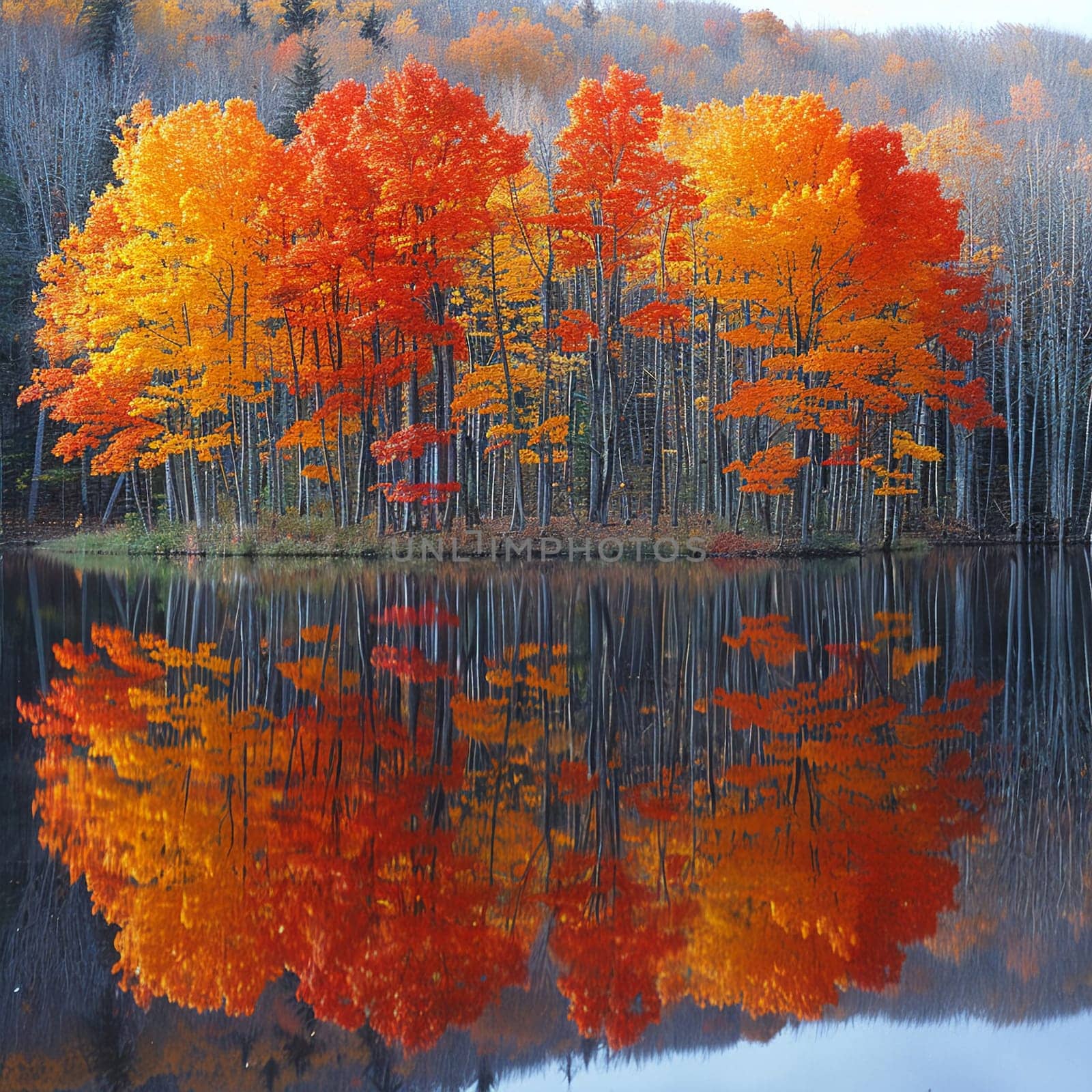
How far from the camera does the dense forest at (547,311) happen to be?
21.0 meters

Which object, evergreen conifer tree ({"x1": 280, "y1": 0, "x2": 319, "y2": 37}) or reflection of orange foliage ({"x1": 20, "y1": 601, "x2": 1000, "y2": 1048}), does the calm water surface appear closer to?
reflection of orange foliage ({"x1": 20, "y1": 601, "x2": 1000, "y2": 1048})

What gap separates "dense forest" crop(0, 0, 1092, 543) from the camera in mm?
21047

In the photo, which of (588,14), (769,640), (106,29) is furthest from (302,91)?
(588,14)

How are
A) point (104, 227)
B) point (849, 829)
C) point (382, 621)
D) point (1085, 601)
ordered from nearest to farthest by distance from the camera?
1. point (849, 829)
2. point (382, 621)
3. point (1085, 601)
4. point (104, 227)

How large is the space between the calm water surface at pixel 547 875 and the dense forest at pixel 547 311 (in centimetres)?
1423

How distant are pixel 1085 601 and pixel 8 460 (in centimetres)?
3224

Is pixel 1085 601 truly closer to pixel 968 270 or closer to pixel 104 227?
pixel 968 270

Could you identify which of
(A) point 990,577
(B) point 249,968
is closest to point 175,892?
(B) point 249,968

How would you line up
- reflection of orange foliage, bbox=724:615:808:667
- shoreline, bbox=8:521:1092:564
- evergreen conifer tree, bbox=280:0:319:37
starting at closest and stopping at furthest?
reflection of orange foliage, bbox=724:615:808:667 → shoreline, bbox=8:521:1092:564 → evergreen conifer tree, bbox=280:0:319:37

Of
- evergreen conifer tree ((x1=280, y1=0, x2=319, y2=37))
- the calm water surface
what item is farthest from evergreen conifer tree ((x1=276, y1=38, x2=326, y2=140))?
the calm water surface

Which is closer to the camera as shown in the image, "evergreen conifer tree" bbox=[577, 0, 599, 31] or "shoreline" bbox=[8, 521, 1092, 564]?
"shoreline" bbox=[8, 521, 1092, 564]

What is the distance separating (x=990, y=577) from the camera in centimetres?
1822

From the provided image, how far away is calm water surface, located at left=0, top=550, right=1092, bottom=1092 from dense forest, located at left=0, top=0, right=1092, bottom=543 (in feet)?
46.7

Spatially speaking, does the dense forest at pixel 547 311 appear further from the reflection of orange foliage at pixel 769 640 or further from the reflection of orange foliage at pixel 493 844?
the reflection of orange foliage at pixel 493 844
